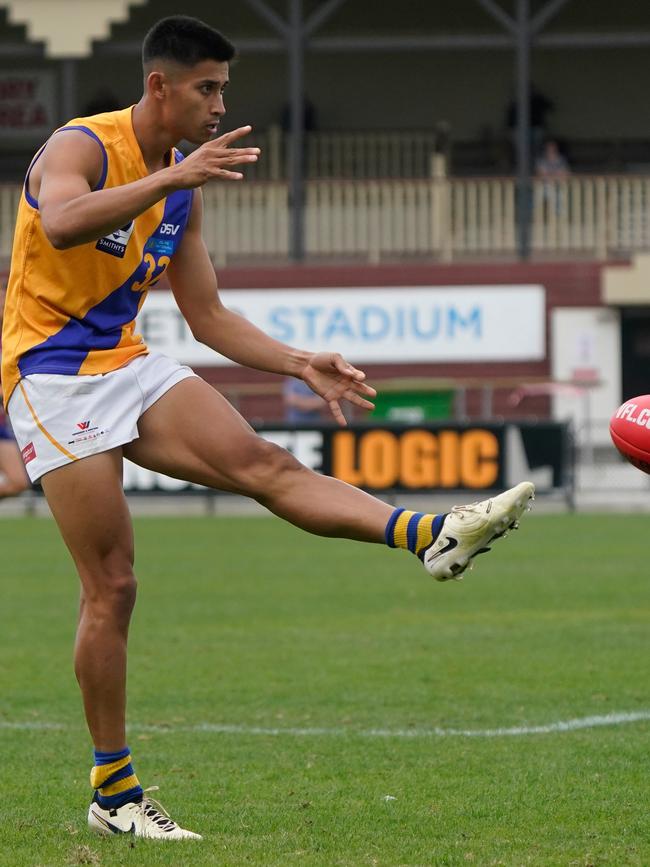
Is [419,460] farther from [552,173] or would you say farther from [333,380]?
[333,380]

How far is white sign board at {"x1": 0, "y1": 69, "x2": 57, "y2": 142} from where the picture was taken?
3045 cm

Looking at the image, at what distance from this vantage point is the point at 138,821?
4910 millimetres

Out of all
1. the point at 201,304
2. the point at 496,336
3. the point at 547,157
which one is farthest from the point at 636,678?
the point at 547,157

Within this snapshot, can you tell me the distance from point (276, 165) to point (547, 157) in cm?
480

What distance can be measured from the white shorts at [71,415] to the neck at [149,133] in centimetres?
66

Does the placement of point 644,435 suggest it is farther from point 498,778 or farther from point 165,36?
point 165,36

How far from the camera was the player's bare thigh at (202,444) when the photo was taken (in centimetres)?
491

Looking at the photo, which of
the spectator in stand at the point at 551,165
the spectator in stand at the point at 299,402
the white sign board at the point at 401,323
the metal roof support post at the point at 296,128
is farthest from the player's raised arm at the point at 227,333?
the spectator in stand at the point at 551,165

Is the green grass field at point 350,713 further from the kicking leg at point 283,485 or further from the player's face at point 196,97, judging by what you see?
the player's face at point 196,97

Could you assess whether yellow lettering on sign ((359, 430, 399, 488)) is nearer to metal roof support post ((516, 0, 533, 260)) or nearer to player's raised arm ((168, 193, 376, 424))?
metal roof support post ((516, 0, 533, 260))

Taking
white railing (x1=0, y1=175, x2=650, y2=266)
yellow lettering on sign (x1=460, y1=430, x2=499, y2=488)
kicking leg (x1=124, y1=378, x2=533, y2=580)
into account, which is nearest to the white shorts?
kicking leg (x1=124, y1=378, x2=533, y2=580)

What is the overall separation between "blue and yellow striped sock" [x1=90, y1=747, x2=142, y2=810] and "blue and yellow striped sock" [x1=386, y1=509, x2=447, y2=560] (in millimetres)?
1074

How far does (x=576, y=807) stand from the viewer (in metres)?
5.18

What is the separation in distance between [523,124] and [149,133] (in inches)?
900
